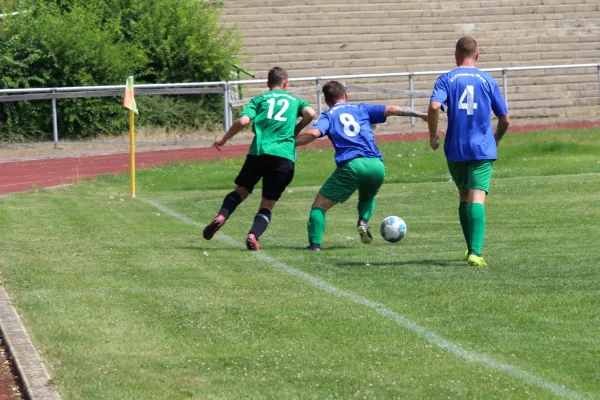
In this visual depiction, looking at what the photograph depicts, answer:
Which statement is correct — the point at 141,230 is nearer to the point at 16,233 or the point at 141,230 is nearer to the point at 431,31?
the point at 16,233

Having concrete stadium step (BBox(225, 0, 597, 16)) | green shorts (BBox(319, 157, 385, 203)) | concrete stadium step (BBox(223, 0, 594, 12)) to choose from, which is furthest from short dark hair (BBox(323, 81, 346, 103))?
concrete stadium step (BBox(223, 0, 594, 12))

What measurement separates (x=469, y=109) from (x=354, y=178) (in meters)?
1.94

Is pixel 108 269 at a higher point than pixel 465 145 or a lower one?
lower

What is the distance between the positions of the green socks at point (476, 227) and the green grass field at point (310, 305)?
0.68 feet

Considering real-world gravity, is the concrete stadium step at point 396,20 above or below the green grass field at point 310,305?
above

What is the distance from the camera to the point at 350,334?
6777 mm

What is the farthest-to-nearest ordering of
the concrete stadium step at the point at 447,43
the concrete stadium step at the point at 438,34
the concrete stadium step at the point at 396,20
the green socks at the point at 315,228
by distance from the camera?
the concrete stadium step at the point at 396,20
the concrete stadium step at the point at 438,34
the concrete stadium step at the point at 447,43
the green socks at the point at 315,228

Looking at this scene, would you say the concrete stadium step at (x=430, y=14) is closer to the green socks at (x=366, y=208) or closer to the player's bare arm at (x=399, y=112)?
the green socks at (x=366, y=208)

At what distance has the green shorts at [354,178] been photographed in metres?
11.4

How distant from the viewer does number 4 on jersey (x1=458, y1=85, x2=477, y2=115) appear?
980cm

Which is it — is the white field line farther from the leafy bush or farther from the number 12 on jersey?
the leafy bush

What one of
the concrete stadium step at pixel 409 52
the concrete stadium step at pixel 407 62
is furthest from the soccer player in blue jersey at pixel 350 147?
the concrete stadium step at pixel 409 52

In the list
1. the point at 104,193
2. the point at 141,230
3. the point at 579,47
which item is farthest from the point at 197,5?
the point at 141,230

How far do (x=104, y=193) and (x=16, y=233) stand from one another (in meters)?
6.28
